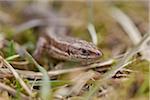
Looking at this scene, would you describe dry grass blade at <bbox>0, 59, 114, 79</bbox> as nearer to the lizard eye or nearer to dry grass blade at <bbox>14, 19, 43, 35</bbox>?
the lizard eye

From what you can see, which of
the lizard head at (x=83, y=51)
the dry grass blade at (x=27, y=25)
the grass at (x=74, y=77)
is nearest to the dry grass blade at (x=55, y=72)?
the grass at (x=74, y=77)

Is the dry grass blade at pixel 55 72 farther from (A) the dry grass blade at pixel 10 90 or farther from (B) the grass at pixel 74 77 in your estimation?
(A) the dry grass blade at pixel 10 90

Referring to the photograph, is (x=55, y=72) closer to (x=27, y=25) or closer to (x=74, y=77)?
(x=74, y=77)

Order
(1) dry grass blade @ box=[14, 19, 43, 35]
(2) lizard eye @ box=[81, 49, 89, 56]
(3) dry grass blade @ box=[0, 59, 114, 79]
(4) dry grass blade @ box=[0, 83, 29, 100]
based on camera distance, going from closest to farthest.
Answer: (4) dry grass blade @ box=[0, 83, 29, 100] < (3) dry grass blade @ box=[0, 59, 114, 79] < (2) lizard eye @ box=[81, 49, 89, 56] < (1) dry grass blade @ box=[14, 19, 43, 35]

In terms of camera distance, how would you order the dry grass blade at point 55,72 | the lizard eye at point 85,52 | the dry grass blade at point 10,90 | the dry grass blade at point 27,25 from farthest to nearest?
the dry grass blade at point 27,25
the lizard eye at point 85,52
the dry grass blade at point 55,72
the dry grass blade at point 10,90

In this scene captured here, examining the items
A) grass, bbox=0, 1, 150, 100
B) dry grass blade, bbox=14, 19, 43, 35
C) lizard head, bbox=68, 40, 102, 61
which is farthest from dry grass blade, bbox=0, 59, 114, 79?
dry grass blade, bbox=14, 19, 43, 35

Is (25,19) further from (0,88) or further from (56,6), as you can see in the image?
(0,88)

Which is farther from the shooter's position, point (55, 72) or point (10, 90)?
point (55, 72)

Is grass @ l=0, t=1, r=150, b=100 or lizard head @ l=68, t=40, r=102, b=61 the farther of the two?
→ lizard head @ l=68, t=40, r=102, b=61

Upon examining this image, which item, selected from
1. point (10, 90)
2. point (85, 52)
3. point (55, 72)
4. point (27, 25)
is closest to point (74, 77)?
point (55, 72)

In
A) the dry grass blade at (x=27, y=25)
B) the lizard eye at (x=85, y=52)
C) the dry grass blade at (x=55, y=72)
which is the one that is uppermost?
the dry grass blade at (x=27, y=25)

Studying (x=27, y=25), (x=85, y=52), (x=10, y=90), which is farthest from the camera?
(x=27, y=25)

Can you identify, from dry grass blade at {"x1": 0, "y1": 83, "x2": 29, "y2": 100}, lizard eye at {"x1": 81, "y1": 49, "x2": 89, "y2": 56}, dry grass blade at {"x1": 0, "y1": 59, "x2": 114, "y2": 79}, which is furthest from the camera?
lizard eye at {"x1": 81, "y1": 49, "x2": 89, "y2": 56}

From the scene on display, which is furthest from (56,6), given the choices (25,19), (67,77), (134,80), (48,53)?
(134,80)
